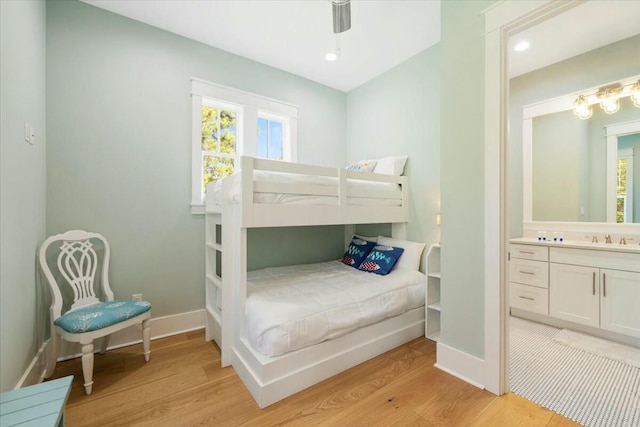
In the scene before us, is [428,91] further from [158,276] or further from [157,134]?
[158,276]

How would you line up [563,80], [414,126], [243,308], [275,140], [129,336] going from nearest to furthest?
[243,308] → [129,336] → [563,80] → [414,126] → [275,140]

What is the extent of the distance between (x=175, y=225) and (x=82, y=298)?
0.87m

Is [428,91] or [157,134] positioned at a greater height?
[428,91]

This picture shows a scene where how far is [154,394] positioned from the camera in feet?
5.49

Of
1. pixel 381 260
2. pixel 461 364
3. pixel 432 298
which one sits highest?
pixel 381 260

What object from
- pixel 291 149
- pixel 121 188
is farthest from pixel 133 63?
pixel 291 149

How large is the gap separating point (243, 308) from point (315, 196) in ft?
3.24

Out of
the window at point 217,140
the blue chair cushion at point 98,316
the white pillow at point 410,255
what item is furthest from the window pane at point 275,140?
the blue chair cushion at point 98,316

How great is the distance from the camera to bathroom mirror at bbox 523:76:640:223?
2.53m

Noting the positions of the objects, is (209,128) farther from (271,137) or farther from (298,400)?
(298,400)

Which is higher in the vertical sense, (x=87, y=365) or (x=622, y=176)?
(x=622, y=176)

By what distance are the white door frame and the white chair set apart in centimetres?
239

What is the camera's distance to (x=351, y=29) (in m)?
2.52

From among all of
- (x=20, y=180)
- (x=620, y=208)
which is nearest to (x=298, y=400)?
(x=20, y=180)
